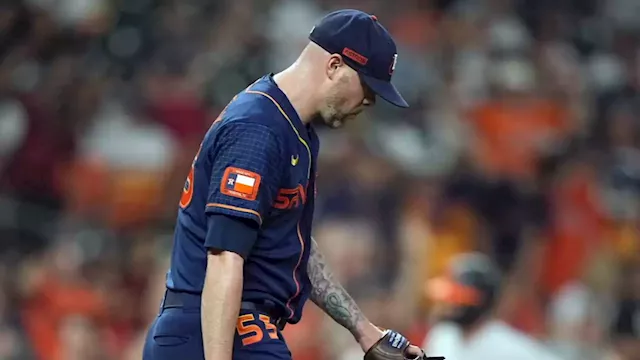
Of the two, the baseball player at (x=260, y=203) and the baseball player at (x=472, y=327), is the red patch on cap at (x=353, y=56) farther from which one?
the baseball player at (x=472, y=327)

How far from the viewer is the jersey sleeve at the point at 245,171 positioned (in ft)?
11.2

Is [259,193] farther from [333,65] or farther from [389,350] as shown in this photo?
[389,350]

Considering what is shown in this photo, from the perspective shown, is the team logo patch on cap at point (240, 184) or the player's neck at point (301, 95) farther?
the player's neck at point (301, 95)

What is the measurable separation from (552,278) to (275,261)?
509 cm

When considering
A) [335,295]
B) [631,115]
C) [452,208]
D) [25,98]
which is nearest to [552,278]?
[452,208]

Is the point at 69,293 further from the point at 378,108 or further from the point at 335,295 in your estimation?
the point at 335,295

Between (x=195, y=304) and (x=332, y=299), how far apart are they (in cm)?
59

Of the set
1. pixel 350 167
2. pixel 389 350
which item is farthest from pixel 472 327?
pixel 350 167

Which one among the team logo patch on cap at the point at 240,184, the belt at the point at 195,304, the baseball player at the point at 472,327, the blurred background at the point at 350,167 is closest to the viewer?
the team logo patch on cap at the point at 240,184

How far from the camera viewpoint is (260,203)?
3.45 meters

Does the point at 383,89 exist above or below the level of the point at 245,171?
above

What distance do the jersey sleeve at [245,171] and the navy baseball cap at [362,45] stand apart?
345 millimetres

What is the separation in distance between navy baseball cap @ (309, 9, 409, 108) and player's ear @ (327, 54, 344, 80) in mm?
14

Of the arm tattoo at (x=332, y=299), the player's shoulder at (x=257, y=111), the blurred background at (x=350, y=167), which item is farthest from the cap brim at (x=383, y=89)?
the blurred background at (x=350, y=167)
